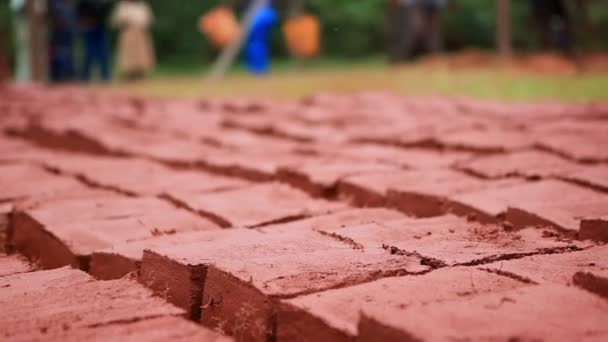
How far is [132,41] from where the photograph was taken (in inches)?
525

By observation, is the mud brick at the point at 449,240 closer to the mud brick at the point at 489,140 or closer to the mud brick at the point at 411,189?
the mud brick at the point at 411,189

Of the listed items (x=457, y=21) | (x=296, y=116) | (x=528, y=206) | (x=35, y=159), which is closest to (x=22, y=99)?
(x=296, y=116)

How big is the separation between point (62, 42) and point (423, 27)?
524 centimetres

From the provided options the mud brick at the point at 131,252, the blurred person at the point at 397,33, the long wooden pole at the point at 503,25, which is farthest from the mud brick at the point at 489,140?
the blurred person at the point at 397,33

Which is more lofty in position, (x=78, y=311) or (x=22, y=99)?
(x=78, y=311)

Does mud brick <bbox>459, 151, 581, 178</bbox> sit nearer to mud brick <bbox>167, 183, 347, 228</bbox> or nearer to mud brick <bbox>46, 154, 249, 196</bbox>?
mud brick <bbox>167, 183, 347, 228</bbox>

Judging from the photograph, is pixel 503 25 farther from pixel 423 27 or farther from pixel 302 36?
pixel 423 27

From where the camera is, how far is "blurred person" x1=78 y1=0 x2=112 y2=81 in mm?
12750

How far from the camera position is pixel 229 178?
364 cm

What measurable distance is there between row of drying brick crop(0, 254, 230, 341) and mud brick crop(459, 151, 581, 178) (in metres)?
1.68

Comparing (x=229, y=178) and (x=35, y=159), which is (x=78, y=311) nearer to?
(x=229, y=178)

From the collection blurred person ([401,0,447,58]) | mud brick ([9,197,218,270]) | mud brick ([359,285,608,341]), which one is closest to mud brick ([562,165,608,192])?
mud brick ([9,197,218,270])

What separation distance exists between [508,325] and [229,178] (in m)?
2.20

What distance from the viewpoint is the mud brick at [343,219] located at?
8.62 feet
